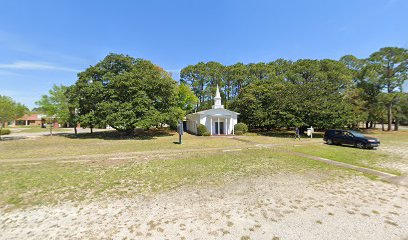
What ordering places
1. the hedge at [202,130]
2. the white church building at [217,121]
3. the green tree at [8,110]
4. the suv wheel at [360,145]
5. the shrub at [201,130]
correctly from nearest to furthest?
the suv wheel at [360,145] → the green tree at [8,110] → the hedge at [202,130] → the shrub at [201,130] → the white church building at [217,121]

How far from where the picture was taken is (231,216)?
483cm

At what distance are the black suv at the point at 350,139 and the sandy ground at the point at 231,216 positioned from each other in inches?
425

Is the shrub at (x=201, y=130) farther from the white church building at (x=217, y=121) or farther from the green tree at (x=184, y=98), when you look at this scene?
the green tree at (x=184, y=98)

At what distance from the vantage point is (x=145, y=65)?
29.5 m

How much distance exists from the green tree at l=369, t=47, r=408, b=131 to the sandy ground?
38.7 metres

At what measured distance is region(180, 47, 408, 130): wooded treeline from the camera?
86.0 feet

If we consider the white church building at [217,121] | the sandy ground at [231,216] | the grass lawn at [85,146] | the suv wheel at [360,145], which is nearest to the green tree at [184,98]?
the white church building at [217,121]

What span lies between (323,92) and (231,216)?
28.8 meters

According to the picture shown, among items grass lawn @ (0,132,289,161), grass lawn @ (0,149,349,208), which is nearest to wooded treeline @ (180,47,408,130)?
grass lawn @ (0,132,289,161)

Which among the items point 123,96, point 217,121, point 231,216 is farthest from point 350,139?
point 123,96

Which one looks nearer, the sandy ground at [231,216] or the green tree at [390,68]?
the sandy ground at [231,216]

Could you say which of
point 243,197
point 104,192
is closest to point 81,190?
point 104,192

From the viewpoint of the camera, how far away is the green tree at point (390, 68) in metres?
32.9

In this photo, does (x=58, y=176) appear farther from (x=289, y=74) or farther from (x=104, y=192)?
(x=289, y=74)
